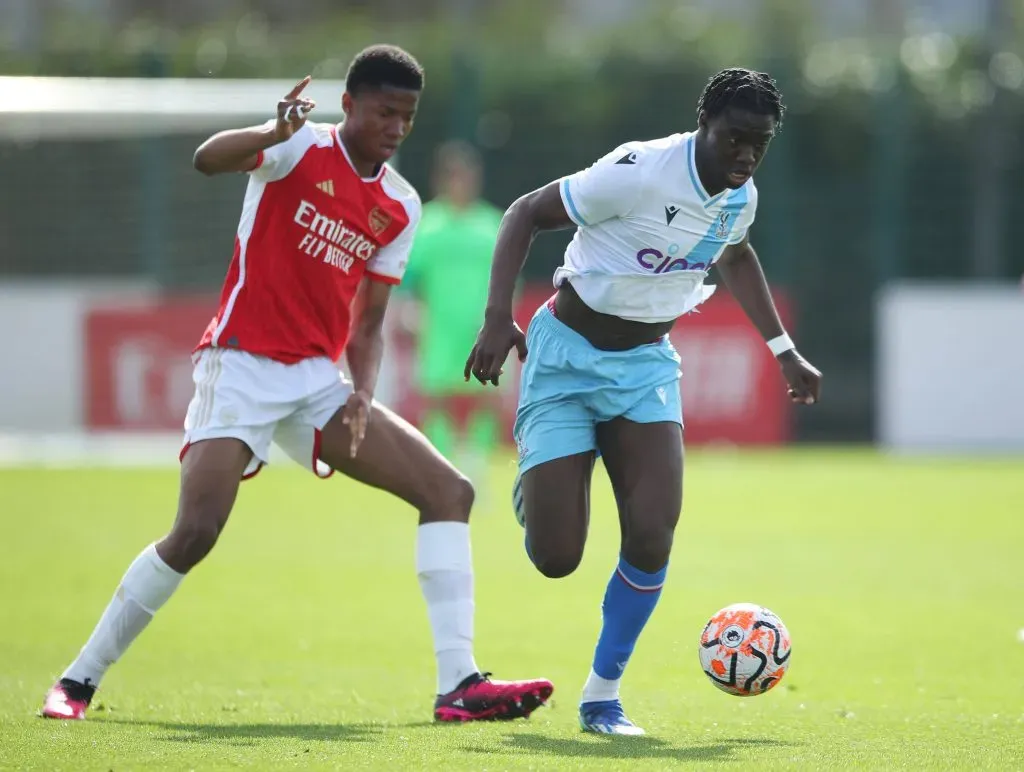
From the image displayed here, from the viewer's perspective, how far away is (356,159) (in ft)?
22.0

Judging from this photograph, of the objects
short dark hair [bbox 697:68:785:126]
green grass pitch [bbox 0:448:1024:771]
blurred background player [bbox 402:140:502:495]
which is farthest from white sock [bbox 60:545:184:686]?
blurred background player [bbox 402:140:502:495]

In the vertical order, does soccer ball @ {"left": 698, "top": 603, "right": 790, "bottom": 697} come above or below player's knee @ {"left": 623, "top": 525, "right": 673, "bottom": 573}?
below

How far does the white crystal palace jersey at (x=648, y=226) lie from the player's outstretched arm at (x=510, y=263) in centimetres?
7

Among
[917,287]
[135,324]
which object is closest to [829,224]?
[917,287]

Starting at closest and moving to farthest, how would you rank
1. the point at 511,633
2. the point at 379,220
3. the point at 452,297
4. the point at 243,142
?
the point at 243,142 < the point at 379,220 < the point at 511,633 < the point at 452,297

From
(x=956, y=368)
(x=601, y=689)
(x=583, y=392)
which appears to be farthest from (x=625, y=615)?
(x=956, y=368)

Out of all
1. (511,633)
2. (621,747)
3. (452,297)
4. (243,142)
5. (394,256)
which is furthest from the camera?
(452,297)

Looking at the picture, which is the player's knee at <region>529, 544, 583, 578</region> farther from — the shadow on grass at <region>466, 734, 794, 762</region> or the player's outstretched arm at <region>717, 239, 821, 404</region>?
the player's outstretched arm at <region>717, 239, 821, 404</region>

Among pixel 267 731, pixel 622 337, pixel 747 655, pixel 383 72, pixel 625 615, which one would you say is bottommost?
pixel 267 731

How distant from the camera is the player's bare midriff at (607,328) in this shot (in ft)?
21.4

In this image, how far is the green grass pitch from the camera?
18.8 feet

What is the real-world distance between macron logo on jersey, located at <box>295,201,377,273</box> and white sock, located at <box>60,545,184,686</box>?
4.27 ft

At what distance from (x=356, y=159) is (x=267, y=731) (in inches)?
88.0

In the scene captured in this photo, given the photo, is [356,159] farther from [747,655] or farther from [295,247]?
[747,655]
